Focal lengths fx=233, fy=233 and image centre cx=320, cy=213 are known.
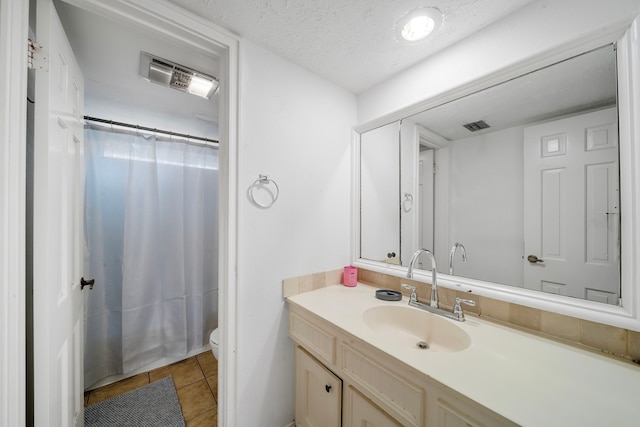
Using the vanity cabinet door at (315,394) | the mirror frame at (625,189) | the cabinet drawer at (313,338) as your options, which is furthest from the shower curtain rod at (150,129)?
the mirror frame at (625,189)

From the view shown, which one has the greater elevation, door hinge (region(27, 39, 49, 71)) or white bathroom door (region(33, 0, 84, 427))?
door hinge (region(27, 39, 49, 71))

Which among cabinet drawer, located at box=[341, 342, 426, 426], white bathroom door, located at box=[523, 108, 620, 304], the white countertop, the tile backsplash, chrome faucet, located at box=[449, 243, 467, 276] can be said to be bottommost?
cabinet drawer, located at box=[341, 342, 426, 426]

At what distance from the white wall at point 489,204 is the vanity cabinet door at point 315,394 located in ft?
2.73

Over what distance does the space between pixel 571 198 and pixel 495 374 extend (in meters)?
0.74

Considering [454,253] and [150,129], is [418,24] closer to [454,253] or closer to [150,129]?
[454,253]

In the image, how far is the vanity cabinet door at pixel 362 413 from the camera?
849 millimetres

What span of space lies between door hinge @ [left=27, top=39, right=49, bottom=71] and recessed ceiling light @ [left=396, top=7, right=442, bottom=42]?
1.31 metres

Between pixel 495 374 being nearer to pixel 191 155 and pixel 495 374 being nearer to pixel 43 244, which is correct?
pixel 43 244

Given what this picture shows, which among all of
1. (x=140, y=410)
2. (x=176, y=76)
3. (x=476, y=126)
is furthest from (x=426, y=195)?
(x=140, y=410)

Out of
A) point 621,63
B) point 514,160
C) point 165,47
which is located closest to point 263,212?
point 165,47

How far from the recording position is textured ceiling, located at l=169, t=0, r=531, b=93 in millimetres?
945

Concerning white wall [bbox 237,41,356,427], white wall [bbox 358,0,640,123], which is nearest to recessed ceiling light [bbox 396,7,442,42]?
white wall [bbox 358,0,640,123]

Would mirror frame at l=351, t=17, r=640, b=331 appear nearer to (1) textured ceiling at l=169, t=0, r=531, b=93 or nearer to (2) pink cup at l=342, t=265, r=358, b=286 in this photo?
(1) textured ceiling at l=169, t=0, r=531, b=93

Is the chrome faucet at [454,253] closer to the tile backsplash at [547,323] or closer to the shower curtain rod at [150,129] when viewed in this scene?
the tile backsplash at [547,323]
